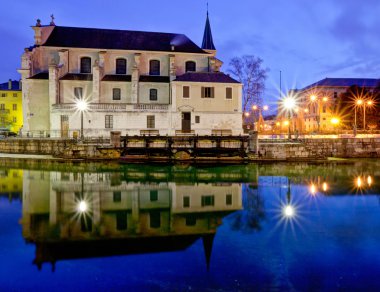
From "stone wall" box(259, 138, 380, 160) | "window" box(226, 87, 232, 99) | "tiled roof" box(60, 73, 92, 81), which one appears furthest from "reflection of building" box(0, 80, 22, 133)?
"stone wall" box(259, 138, 380, 160)

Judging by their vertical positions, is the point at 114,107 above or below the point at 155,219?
above

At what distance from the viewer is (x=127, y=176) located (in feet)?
74.0

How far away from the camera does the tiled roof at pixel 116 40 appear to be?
48.3 m

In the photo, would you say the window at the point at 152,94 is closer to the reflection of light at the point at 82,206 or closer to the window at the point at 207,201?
the window at the point at 207,201

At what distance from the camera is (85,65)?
4800 centimetres

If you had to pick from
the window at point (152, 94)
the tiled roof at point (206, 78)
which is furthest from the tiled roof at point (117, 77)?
the tiled roof at point (206, 78)

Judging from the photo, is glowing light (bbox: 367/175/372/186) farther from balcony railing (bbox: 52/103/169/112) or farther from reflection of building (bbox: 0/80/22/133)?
reflection of building (bbox: 0/80/22/133)

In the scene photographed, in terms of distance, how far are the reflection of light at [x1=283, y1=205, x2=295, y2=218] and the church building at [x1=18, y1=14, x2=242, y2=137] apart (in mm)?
24641

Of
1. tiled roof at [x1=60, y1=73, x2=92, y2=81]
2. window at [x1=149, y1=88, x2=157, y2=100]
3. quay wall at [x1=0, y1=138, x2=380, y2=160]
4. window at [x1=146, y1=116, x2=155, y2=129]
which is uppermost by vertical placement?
tiled roof at [x1=60, y1=73, x2=92, y2=81]

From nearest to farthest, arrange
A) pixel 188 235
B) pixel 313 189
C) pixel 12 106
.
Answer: pixel 188 235 → pixel 313 189 → pixel 12 106

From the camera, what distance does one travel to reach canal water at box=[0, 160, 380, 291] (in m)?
7.32

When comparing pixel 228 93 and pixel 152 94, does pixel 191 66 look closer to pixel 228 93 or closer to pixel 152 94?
pixel 152 94

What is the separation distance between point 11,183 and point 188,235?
13.6m

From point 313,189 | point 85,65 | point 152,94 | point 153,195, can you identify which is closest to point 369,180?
point 313,189
